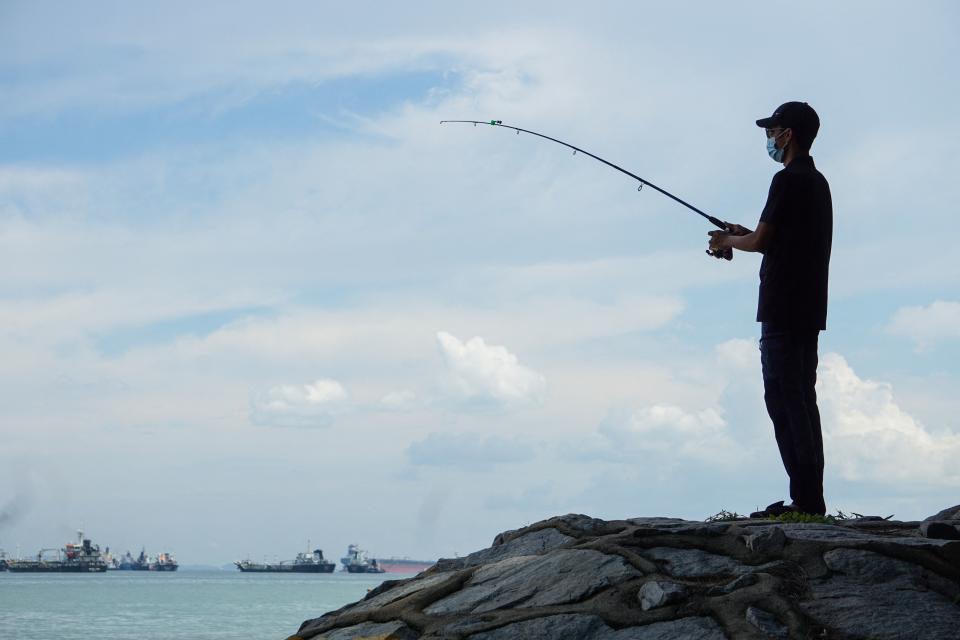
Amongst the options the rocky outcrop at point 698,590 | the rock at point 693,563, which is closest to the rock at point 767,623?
the rocky outcrop at point 698,590

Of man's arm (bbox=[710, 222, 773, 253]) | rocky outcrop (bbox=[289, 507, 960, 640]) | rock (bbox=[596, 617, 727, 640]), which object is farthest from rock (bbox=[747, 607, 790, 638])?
man's arm (bbox=[710, 222, 773, 253])

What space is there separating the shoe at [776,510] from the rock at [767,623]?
2114 millimetres

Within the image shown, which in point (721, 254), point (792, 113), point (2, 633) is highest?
point (792, 113)

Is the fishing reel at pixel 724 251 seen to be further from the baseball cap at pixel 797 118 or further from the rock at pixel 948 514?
the rock at pixel 948 514

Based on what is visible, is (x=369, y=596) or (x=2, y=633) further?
(x=2, y=633)

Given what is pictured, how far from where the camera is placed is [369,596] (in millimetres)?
7594

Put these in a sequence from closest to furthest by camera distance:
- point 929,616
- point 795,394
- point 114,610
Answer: point 929,616 < point 795,394 < point 114,610

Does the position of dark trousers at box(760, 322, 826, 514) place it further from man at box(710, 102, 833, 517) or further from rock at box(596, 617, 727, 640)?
rock at box(596, 617, 727, 640)

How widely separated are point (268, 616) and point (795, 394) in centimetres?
7788

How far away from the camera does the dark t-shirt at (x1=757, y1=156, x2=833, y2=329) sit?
24.2ft

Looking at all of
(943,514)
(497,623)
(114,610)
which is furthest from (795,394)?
(114,610)

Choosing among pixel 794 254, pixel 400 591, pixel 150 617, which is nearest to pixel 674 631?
pixel 400 591

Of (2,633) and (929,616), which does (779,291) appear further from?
(2,633)

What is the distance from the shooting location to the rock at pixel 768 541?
6.01 m
